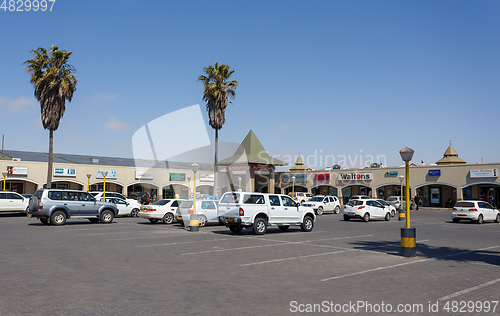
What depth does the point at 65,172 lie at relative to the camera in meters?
45.7

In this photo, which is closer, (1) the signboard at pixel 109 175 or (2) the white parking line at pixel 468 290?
(2) the white parking line at pixel 468 290

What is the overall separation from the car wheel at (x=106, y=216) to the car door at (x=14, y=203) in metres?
8.37

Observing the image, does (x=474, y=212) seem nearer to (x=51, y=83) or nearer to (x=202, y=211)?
(x=202, y=211)

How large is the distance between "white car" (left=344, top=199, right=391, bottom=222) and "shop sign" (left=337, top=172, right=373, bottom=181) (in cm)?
2481

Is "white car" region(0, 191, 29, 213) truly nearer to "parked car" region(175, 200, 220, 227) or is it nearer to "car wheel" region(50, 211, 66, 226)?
"car wheel" region(50, 211, 66, 226)

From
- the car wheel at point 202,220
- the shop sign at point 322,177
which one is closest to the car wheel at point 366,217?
the car wheel at point 202,220

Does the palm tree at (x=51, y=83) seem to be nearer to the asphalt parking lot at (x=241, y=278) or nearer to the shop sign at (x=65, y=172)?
the shop sign at (x=65, y=172)

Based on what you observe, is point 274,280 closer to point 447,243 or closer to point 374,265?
point 374,265

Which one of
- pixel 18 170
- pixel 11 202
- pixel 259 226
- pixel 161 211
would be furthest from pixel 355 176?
pixel 11 202

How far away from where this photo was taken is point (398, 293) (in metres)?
7.94

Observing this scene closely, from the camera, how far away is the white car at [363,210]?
2922cm

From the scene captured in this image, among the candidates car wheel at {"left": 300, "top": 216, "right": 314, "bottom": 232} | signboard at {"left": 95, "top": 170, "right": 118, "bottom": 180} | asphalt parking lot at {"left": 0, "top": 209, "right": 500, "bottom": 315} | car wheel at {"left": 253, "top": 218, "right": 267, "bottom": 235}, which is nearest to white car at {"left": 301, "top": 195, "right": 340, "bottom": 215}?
car wheel at {"left": 300, "top": 216, "right": 314, "bottom": 232}

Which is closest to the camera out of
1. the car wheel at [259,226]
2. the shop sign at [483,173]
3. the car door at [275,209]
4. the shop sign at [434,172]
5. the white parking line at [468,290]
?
the white parking line at [468,290]

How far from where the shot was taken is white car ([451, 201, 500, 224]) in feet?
92.6
